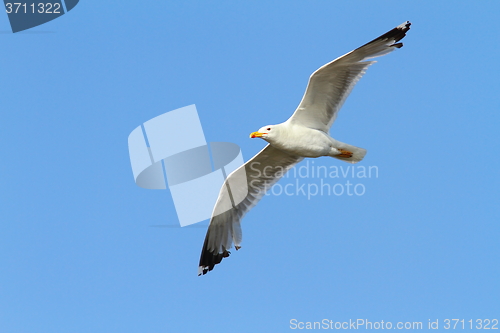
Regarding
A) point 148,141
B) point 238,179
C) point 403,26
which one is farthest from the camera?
point 238,179

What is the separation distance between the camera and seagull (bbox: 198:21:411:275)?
9070 millimetres

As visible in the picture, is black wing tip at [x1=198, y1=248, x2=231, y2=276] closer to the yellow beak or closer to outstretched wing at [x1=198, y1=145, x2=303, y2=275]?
outstretched wing at [x1=198, y1=145, x2=303, y2=275]

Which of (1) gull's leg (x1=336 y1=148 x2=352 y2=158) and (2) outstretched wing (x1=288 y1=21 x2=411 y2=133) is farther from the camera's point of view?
(1) gull's leg (x1=336 y1=148 x2=352 y2=158)

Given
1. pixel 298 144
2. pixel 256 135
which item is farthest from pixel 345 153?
pixel 256 135

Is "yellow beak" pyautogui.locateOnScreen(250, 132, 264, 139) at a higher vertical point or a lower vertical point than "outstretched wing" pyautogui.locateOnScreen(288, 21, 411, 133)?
lower

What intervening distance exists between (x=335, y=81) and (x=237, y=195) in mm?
2507

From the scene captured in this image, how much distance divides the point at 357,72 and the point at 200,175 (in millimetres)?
2934

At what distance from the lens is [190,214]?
10.2m

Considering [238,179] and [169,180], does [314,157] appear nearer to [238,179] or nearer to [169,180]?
[238,179]

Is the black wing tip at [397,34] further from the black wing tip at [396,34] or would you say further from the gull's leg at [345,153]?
the gull's leg at [345,153]

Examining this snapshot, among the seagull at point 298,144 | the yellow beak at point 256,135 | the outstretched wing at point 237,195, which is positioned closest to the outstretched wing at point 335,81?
the seagull at point 298,144

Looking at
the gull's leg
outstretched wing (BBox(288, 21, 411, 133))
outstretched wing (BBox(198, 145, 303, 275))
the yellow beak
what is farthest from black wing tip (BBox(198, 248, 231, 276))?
outstretched wing (BBox(288, 21, 411, 133))

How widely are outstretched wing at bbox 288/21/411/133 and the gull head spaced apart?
1.05 feet

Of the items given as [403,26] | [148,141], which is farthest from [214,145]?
[403,26]
